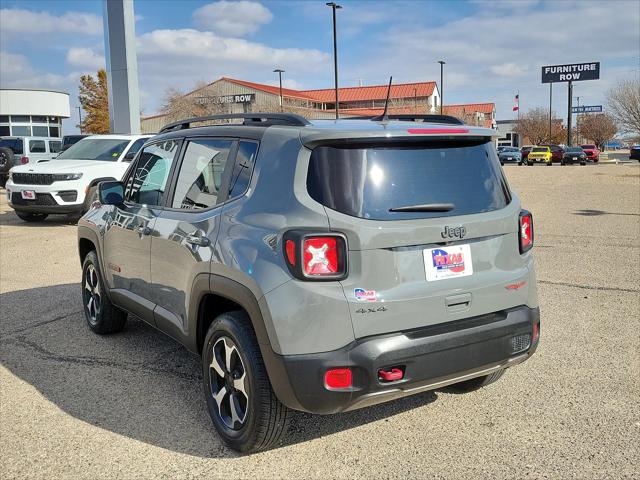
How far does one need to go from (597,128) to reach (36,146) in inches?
3714

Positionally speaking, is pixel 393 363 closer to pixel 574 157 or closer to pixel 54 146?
pixel 54 146

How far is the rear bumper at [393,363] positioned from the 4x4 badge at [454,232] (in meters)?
0.43

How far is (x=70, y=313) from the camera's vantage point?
6047 mm

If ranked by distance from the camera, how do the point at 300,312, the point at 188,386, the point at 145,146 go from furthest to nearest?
the point at 145,146 → the point at 188,386 → the point at 300,312

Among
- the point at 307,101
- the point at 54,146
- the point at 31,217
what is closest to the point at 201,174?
the point at 31,217

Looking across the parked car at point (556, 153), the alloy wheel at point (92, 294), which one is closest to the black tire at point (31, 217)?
the alloy wheel at point (92, 294)

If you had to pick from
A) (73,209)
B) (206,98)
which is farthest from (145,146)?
(206,98)

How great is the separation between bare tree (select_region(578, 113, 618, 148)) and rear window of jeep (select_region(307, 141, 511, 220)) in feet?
338

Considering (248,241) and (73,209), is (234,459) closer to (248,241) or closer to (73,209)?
(248,241)

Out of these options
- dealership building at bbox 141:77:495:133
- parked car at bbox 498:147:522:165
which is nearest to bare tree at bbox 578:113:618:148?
dealership building at bbox 141:77:495:133

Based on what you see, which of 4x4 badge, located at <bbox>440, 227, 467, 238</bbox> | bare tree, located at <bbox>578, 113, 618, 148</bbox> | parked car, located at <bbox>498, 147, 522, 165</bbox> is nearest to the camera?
4x4 badge, located at <bbox>440, 227, 467, 238</bbox>

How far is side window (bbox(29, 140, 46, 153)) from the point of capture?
73.7 feet

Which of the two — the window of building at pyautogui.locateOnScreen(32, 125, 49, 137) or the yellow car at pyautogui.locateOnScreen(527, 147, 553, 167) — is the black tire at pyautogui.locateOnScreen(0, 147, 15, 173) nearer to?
the yellow car at pyautogui.locateOnScreen(527, 147, 553, 167)

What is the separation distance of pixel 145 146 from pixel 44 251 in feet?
19.3
